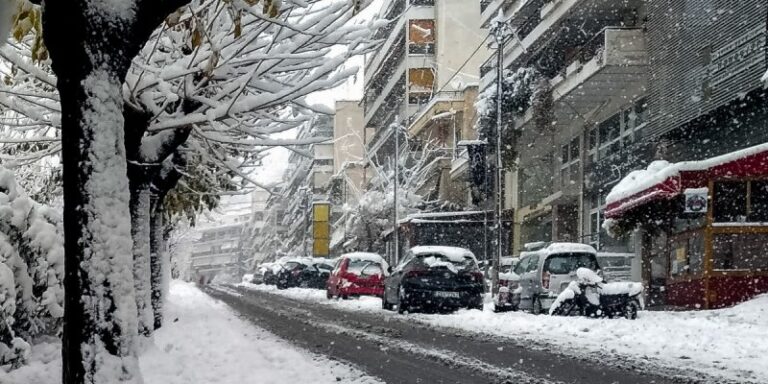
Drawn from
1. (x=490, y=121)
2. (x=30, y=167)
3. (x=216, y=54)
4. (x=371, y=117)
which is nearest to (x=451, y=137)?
(x=490, y=121)

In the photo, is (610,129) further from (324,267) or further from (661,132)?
(324,267)

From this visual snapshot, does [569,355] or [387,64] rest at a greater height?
[387,64]

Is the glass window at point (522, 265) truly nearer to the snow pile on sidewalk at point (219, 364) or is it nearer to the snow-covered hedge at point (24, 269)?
the snow pile on sidewalk at point (219, 364)

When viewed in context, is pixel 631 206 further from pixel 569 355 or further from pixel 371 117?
pixel 371 117

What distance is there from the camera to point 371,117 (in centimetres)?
7162

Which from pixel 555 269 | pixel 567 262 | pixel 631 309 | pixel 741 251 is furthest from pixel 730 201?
pixel 631 309

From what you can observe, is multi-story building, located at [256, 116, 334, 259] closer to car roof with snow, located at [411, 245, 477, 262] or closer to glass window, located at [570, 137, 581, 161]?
glass window, located at [570, 137, 581, 161]

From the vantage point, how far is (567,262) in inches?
722

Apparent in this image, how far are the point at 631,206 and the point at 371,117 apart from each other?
2025 inches

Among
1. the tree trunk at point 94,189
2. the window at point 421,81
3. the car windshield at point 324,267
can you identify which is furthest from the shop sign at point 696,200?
the window at point 421,81

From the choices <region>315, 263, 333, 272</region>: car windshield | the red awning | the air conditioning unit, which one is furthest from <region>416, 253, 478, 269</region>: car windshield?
<region>315, 263, 333, 272</region>: car windshield

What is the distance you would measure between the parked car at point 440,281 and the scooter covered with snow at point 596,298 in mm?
2677

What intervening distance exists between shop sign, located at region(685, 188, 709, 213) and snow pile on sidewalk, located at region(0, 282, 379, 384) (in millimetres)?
9706

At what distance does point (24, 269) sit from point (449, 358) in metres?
4.63
